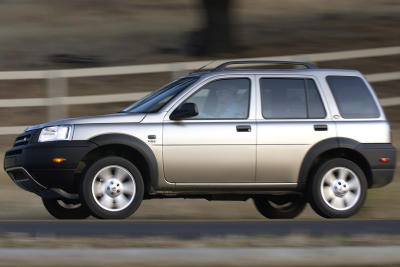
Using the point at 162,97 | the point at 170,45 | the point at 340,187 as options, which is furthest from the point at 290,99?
the point at 170,45

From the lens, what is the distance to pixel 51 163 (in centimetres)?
888

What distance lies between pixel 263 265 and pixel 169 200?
6325mm

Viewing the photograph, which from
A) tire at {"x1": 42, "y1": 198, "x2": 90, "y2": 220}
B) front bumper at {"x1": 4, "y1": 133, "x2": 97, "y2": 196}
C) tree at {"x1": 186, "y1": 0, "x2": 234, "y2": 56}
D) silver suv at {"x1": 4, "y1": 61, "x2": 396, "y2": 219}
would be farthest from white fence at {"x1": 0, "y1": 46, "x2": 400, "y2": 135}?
front bumper at {"x1": 4, "y1": 133, "x2": 97, "y2": 196}

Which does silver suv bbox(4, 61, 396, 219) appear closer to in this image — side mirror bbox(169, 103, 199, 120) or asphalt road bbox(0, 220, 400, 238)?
side mirror bbox(169, 103, 199, 120)

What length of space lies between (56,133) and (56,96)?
6.35m

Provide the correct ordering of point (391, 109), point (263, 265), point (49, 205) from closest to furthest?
point (263, 265), point (49, 205), point (391, 109)

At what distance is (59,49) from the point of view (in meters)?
20.9

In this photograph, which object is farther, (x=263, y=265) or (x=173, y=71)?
(x=173, y=71)

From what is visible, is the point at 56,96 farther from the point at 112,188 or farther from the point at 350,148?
the point at 350,148

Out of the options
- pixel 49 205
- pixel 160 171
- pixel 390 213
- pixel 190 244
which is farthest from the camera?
pixel 390 213

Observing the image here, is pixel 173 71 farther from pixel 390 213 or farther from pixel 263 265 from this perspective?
pixel 263 265

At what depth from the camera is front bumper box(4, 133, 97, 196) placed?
8891mm

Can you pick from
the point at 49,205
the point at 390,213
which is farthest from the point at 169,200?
the point at 390,213

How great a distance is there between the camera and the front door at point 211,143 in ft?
29.6
